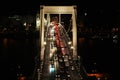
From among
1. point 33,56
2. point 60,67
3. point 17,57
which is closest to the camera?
point 60,67

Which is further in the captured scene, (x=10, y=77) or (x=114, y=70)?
(x=114, y=70)

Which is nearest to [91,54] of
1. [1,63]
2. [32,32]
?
[1,63]

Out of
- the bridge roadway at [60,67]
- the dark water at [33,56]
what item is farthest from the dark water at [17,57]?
the bridge roadway at [60,67]

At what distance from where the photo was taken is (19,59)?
1659 cm

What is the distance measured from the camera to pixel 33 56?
1633 centimetres

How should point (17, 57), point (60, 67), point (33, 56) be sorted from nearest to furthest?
point (60, 67) → point (33, 56) → point (17, 57)

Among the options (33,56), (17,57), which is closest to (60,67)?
(33,56)

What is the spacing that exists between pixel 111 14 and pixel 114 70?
33.4 ft

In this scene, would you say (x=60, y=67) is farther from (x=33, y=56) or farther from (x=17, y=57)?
(x=17, y=57)

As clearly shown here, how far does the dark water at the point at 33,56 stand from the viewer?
1451cm

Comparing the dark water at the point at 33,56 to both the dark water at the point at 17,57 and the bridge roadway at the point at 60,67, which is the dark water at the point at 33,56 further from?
the bridge roadway at the point at 60,67

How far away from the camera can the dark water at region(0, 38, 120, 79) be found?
14.5 m

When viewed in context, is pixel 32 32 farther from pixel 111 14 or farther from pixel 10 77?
pixel 10 77

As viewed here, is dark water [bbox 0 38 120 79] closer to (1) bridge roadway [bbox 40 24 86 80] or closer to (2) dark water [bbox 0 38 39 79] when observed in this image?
(2) dark water [bbox 0 38 39 79]
